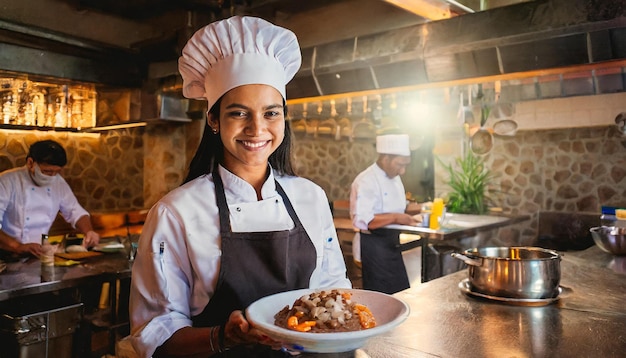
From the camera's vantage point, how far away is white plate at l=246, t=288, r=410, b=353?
1.01m

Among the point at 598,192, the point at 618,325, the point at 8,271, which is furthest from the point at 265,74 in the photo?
the point at 598,192

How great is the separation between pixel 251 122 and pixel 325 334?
26.8 inches

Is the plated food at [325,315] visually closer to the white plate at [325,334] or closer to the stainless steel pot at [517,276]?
the white plate at [325,334]

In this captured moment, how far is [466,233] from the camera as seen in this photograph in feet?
14.9

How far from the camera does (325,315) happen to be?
1.12 metres

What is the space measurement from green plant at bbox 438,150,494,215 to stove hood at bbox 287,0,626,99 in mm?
3220

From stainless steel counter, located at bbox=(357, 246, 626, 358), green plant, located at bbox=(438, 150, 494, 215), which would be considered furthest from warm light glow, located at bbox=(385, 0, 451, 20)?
green plant, located at bbox=(438, 150, 494, 215)

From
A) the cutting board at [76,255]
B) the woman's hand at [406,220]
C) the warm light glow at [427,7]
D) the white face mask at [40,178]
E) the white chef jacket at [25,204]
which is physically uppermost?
the warm light glow at [427,7]

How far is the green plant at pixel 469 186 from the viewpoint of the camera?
659 centimetres

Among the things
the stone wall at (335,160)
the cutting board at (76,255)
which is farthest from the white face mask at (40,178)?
the stone wall at (335,160)

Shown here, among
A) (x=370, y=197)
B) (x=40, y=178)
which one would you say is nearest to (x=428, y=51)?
(x=370, y=197)

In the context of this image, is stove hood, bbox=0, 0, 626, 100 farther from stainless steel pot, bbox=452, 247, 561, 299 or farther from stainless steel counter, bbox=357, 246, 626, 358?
stainless steel pot, bbox=452, 247, 561, 299

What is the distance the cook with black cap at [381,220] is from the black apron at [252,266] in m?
2.99

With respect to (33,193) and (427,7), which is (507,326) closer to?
(427,7)
